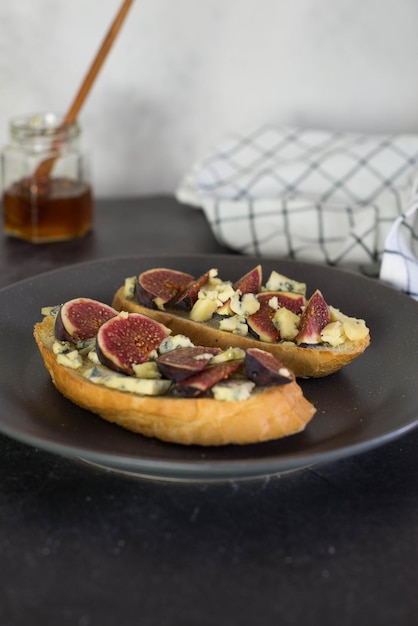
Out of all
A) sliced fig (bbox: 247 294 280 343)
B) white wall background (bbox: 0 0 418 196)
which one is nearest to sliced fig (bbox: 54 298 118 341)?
sliced fig (bbox: 247 294 280 343)

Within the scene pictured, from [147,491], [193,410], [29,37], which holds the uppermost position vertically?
A: [29,37]

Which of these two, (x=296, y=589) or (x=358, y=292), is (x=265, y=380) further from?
(x=358, y=292)

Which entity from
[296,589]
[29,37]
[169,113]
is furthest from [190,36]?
[296,589]

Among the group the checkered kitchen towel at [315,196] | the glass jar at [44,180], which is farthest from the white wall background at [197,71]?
the glass jar at [44,180]

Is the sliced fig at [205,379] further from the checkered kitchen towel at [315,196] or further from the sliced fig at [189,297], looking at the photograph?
the checkered kitchen towel at [315,196]

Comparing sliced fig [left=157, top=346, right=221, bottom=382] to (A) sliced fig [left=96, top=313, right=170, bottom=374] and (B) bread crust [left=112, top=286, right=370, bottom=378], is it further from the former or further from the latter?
(B) bread crust [left=112, top=286, right=370, bottom=378]

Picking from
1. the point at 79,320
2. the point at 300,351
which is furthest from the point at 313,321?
the point at 79,320
